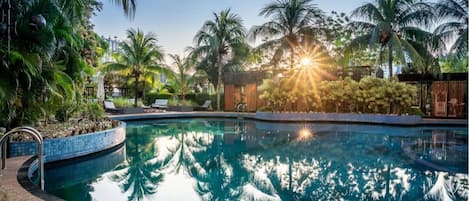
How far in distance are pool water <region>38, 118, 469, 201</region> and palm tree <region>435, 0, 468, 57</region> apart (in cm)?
657

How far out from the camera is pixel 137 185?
5.34m

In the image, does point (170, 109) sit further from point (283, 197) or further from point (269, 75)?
point (283, 197)

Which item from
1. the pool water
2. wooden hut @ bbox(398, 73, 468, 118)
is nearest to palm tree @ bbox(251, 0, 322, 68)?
wooden hut @ bbox(398, 73, 468, 118)

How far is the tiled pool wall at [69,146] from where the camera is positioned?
5797 millimetres

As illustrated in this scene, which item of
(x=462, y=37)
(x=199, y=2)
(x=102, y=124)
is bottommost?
(x=102, y=124)

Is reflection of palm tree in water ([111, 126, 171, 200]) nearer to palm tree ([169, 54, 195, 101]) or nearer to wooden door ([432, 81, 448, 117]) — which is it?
palm tree ([169, 54, 195, 101])

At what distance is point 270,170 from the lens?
6.28 m

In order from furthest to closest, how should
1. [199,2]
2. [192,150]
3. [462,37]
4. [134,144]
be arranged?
[199,2]
[462,37]
[134,144]
[192,150]

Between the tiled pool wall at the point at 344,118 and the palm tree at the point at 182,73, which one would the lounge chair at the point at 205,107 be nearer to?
the palm tree at the point at 182,73

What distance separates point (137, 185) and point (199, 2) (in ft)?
40.7

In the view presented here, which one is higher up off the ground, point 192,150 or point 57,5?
point 57,5

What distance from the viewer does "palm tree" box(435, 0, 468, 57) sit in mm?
14852

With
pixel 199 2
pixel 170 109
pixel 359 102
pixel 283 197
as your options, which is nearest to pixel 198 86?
pixel 170 109

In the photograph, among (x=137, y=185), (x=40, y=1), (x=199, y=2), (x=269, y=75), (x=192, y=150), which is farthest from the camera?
(x=269, y=75)
